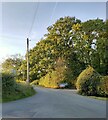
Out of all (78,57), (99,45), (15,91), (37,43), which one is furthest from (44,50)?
(15,91)

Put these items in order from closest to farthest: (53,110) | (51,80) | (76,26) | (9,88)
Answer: (53,110) < (9,88) < (76,26) < (51,80)

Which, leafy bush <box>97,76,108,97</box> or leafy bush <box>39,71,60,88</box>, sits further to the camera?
leafy bush <box>39,71,60,88</box>

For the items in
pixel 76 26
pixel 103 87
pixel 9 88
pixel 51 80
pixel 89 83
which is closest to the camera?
pixel 9 88

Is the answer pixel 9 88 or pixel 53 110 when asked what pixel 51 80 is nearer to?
pixel 9 88

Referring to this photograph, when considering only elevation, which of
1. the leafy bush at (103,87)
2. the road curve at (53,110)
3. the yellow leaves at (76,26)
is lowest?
the road curve at (53,110)

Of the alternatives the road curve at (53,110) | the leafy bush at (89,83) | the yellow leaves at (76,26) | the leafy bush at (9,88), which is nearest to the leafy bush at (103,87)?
the leafy bush at (89,83)

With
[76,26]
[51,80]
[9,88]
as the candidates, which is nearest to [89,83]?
[9,88]

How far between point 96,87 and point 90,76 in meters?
1.27

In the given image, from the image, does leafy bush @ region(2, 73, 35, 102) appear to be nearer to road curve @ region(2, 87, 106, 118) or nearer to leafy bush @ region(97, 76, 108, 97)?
road curve @ region(2, 87, 106, 118)

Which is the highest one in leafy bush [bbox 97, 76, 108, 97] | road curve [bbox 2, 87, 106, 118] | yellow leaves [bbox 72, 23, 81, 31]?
yellow leaves [bbox 72, 23, 81, 31]

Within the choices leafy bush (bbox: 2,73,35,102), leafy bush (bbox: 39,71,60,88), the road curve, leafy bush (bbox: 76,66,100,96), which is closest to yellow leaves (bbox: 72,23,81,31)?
leafy bush (bbox: 39,71,60,88)

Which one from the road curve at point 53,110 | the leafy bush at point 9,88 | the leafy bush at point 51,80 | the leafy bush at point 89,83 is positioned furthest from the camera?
the leafy bush at point 51,80

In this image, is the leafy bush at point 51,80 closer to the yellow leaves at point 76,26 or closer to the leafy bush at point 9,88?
the yellow leaves at point 76,26

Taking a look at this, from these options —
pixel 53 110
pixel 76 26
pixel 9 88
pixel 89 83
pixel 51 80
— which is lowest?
pixel 53 110
